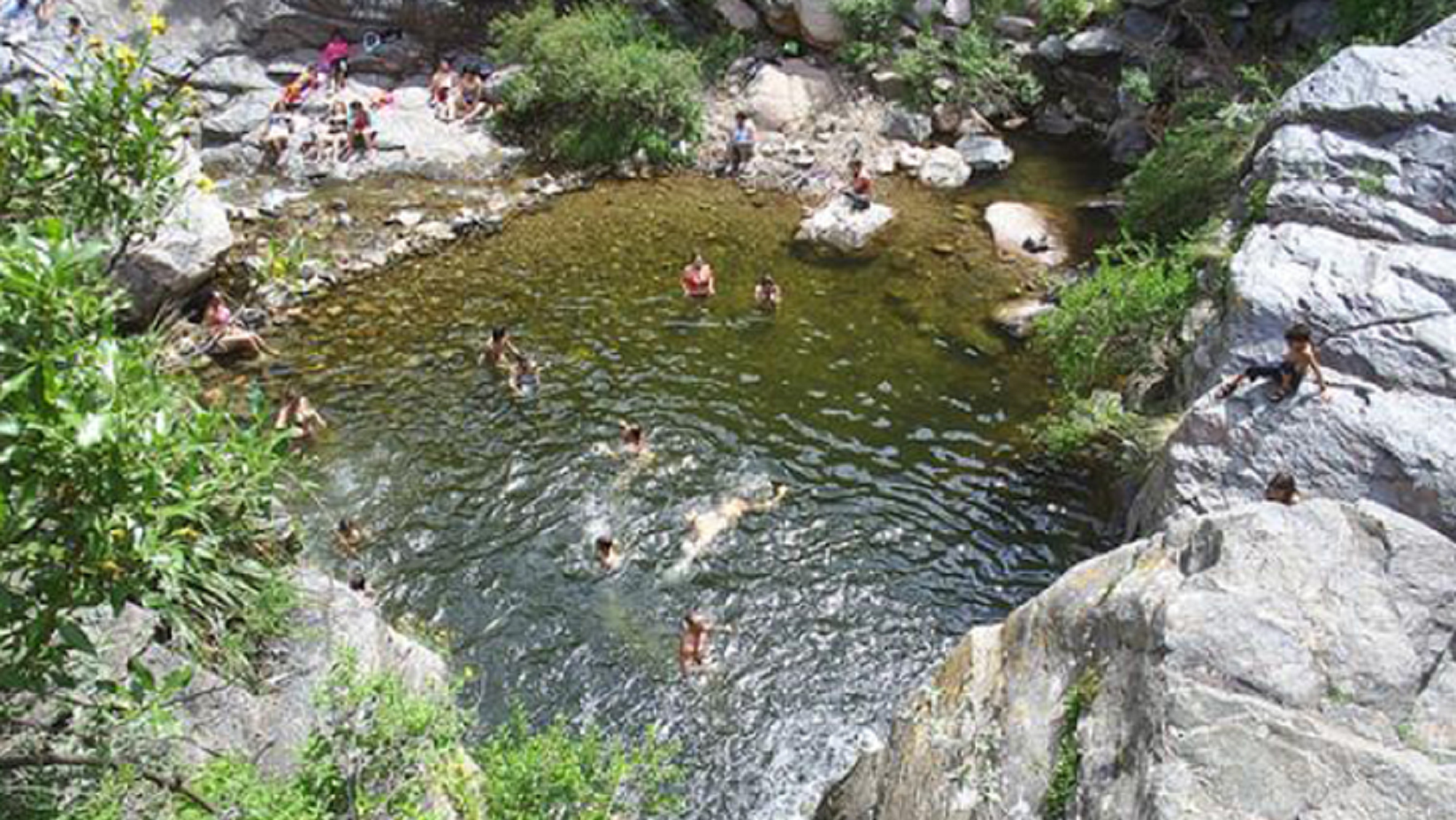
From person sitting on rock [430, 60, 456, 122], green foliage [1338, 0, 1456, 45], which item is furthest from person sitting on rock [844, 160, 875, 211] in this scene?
person sitting on rock [430, 60, 456, 122]

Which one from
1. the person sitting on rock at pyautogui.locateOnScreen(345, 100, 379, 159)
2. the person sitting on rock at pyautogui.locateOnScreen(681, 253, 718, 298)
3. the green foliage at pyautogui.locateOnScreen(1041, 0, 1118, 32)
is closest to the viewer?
the person sitting on rock at pyautogui.locateOnScreen(681, 253, 718, 298)

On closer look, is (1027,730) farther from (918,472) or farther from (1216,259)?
(1216,259)

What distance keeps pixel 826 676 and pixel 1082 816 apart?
5.93 meters

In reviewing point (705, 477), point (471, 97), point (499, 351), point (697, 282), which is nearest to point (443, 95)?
point (471, 97)

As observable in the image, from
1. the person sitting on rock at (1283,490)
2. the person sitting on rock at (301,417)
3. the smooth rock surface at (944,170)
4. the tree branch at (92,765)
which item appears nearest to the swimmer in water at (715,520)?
the person sitting on rock at (301,417)

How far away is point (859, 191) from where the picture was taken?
23.6 m

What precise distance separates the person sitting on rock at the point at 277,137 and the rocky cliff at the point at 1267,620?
2223 cm

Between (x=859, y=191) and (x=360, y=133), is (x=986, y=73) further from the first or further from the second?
(x=360, y=133)

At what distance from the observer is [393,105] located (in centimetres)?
2725

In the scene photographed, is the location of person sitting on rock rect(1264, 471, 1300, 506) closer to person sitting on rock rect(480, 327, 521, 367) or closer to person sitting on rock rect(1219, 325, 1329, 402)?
person sitting on rock rect(1219, 325, 1329, 402)

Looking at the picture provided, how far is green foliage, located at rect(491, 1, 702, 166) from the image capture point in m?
25.5

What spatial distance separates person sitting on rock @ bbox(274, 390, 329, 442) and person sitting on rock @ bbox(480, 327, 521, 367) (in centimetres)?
312

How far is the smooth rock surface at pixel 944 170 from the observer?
2584cm

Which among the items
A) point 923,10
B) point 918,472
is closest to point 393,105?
point 923,10
